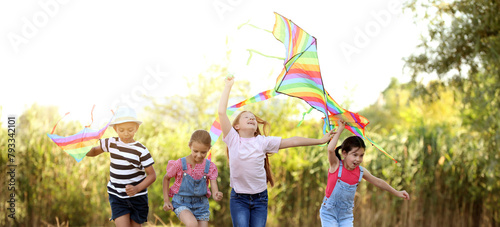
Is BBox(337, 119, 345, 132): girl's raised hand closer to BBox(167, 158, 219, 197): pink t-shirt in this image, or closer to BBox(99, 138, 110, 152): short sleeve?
BBox(167, 158, 219, 197): pink t-shirt

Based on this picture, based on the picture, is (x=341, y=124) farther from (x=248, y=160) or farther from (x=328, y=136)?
(x=248, y=160)

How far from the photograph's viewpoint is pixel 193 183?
4.10 meters

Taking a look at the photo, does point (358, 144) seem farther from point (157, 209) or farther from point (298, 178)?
point (157, 209)

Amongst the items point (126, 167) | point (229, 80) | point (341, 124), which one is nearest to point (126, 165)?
point (126, 167)

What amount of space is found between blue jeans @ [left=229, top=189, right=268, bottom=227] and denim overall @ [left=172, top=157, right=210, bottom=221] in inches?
12.3

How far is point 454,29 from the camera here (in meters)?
8.75

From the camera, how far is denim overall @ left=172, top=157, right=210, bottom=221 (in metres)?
4.08

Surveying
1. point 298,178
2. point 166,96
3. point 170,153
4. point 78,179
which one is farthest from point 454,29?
point 166,96

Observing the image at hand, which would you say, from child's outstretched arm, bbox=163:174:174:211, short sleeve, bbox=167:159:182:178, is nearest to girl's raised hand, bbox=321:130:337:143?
short sleeve, bbox=167:159:182:178

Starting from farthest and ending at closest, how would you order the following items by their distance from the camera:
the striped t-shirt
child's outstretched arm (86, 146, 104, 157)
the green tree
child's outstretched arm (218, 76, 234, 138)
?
the green tree, child's outstretched arm (86, 146, 104, 157), the striped t-shirt, child's outstretched arm (218, 76, 234, 138)

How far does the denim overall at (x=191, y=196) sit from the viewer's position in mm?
4082

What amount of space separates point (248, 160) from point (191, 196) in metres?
0.62

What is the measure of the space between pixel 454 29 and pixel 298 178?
13.1 ft

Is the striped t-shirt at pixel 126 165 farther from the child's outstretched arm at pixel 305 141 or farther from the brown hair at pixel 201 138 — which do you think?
the child's outstretched arm at pixel 305 141
